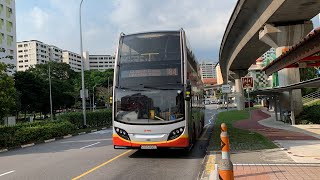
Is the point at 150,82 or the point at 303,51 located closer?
the point at 150,82

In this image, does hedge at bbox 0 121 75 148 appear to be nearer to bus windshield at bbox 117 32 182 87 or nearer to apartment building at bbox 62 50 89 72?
bus windshield at bbox 117 32 182 87

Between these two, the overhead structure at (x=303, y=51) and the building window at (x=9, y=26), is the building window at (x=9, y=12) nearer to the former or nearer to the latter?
the building window at (x=9, y=26)

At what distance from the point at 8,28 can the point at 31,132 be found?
59.3m

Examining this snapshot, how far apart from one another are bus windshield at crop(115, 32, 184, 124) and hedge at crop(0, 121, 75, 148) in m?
9.65

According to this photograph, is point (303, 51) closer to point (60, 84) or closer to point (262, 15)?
point (262, 15)

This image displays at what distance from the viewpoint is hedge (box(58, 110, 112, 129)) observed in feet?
99.0

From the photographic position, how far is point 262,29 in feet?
77.5

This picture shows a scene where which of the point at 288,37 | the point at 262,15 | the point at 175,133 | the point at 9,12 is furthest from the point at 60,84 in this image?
the point at 175,133

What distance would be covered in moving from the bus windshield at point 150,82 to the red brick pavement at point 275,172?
3426 mm

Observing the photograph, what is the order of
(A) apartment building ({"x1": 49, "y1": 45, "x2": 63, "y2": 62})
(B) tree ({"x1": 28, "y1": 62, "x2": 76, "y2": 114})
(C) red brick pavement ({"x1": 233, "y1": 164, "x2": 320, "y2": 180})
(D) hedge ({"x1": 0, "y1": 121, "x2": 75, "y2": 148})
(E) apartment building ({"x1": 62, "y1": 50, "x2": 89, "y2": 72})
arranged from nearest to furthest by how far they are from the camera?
(C) red brick pavement ({"x1": 233, "y1": 164, "x2": 320, "y2": 180}) → (D) hedge ({"x1": 0, "y1": 121, "x2": 75, "y2": 148}) → (B) tree ({"x1": 28, "y1": 62, "x2": 76, "y2": 114}) → (A) apartment building ({"x1": 49, "y1": 45, "x2": 63, "y2": 62}) → (E) apartment building ({"x1": 62, "y1": 50, "x2": 89, "y2": 72})

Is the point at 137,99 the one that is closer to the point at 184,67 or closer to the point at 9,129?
the point at 184,67

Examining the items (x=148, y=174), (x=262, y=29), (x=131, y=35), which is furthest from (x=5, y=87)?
(x=262, y=29)

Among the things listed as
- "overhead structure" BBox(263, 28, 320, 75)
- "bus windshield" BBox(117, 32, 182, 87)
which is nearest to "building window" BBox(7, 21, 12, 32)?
"overhead structure" BBox(263, 28, 320, 75)

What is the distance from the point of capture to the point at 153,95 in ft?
41.1
